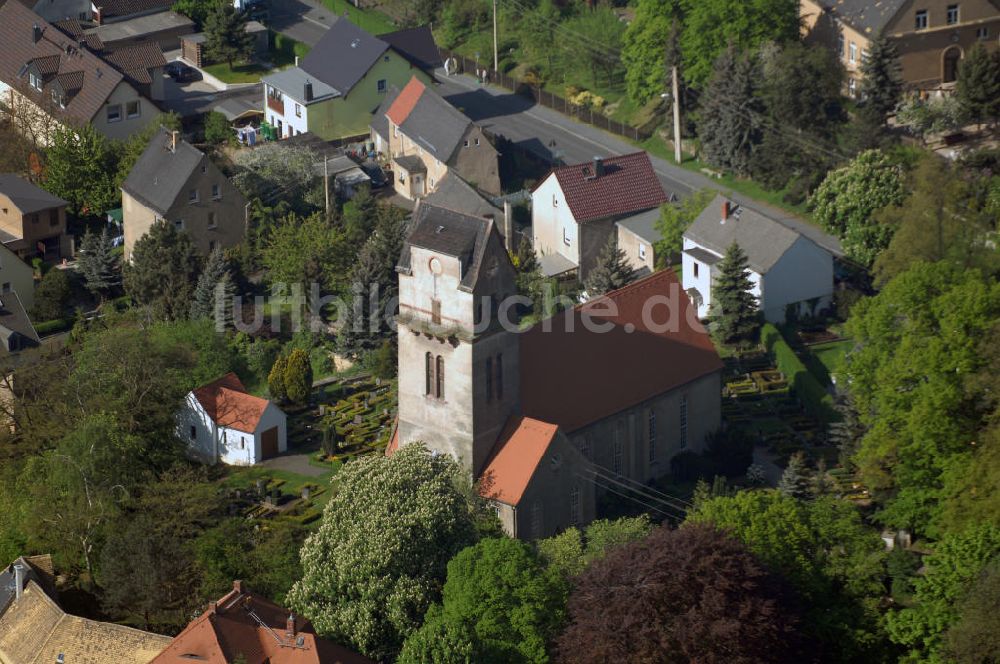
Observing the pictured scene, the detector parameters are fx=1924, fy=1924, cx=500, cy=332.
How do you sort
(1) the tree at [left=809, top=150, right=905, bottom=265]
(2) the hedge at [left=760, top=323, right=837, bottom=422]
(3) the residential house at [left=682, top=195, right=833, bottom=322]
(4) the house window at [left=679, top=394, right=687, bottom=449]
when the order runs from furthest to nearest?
(1) the tree at [left=809, top=150, right=905, bottom=265]
(3) the residential house at [left=682, top=195, right=833, bottom=322]
(2) the hedge at [left=760, top=323, right=837, bottom=422]
(4) the house window at [left=679, top=394, right=687, bottom=449]

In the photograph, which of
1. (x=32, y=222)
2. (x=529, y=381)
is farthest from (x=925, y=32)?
(x=32, y=222)

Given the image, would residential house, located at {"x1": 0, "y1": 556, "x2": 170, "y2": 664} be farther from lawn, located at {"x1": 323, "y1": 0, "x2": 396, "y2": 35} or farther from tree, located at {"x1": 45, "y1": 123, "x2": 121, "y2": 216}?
lawn, located at {"x1": 323, "y1": 0, "x2": 396, "y2": 35}

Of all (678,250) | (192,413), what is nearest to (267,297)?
(192,413)

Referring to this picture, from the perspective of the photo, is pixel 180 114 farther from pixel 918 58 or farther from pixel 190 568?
pixel 190 568

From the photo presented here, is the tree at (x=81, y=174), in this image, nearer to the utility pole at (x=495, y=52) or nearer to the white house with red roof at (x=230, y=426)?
the white house with red roof at (x=230, y=426)

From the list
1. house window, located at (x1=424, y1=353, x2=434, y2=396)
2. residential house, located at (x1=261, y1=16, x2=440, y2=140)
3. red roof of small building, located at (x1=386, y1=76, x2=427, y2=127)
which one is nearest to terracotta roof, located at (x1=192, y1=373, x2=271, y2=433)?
house window, located at (x1=424, y1=353, x2=434, y2=396)

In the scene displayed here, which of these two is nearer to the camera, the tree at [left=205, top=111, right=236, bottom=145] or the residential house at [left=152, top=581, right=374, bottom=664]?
the residential house at [left=152, top=581, right=374, bottom=664]
